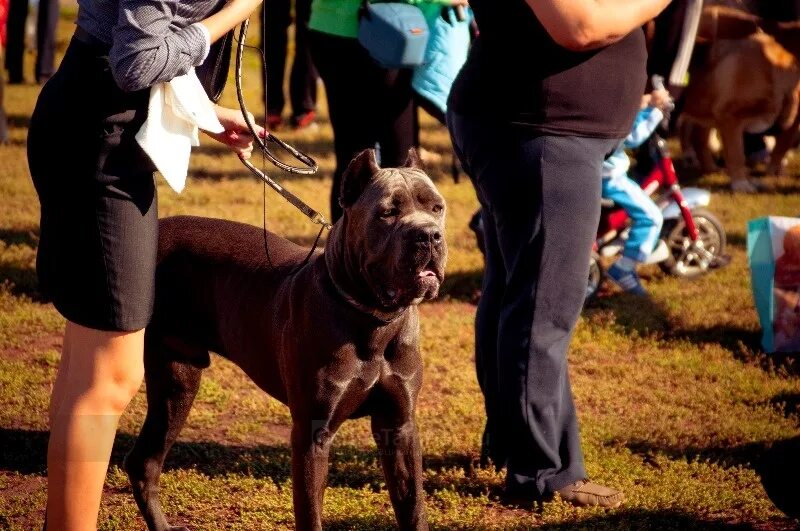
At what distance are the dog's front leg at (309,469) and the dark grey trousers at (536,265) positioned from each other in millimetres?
877

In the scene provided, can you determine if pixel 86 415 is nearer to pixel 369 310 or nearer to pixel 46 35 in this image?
pixel 369 310

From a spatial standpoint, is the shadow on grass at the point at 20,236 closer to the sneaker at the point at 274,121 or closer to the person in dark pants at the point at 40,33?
the sneaker at the point at 274,121

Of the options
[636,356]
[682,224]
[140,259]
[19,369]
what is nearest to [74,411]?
[140,259]

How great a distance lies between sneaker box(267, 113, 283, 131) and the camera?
1156cm

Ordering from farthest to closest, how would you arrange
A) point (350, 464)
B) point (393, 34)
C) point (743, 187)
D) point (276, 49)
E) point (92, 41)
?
point (276, 49) → point (743, 187) → point (393, 34) → point (350, 464) → point (92, 41)

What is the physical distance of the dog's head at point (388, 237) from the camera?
300cm

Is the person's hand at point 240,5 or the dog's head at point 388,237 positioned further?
the dog's head at point 388,237

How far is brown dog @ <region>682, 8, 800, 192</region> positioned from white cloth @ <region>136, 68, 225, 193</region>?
7.84 meters

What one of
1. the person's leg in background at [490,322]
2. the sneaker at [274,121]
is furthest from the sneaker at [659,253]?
the sneaker at [274,121]

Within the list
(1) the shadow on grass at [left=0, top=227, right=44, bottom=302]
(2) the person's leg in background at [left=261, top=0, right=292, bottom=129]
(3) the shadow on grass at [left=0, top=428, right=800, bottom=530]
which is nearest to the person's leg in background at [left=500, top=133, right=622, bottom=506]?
(3) the shadow on grass at [left=0, top=428, right=800, bottom=530]

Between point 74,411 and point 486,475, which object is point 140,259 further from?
point 486,475

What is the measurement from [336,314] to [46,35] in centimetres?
1073

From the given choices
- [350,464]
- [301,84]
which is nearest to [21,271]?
[350,464]

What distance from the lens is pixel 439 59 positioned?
585cm
